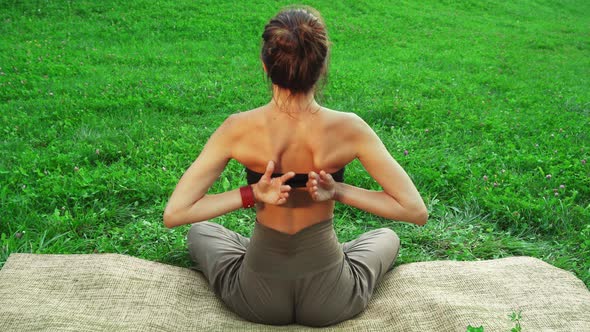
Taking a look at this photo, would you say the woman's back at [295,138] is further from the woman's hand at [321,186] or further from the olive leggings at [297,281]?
the olive leggings at [297,281]

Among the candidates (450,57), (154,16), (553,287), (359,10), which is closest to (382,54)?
(450,57)

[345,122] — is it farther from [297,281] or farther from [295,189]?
[297,281]

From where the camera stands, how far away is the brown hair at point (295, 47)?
258cm

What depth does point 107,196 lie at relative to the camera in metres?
4.93

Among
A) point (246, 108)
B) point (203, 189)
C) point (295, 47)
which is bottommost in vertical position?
point (246, 108)

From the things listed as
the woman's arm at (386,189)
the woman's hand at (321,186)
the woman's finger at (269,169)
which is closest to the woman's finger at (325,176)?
the woman's hand at (321,186)

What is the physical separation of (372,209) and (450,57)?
335 inches

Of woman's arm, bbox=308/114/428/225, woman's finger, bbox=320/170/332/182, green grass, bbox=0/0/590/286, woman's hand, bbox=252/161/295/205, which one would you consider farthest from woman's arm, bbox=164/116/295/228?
green grass, bbox=0/0/590/286

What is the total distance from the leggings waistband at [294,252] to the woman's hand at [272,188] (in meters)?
0.42

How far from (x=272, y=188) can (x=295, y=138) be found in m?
0.33

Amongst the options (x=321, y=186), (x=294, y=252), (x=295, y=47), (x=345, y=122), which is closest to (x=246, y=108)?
(x=294, y=252)

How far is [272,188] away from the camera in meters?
2.70

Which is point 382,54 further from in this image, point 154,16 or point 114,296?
point 114,296

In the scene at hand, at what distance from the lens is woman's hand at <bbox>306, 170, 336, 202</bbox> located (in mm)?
2719
